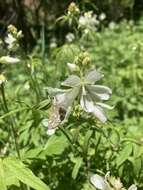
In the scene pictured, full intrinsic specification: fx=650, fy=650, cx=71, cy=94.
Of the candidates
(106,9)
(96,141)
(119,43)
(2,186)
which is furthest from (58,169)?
(106,9)

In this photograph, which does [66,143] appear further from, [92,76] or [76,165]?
[92,76]

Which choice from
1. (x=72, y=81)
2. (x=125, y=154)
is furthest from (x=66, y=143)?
(x=72, y=81)

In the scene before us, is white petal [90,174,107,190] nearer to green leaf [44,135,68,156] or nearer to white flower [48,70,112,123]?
white flower [48,70,112,123]

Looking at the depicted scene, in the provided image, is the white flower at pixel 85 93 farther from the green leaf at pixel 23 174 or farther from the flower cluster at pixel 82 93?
the green leaf at pixel 23 174

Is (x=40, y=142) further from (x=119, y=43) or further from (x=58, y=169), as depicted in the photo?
(x=119, y=43)

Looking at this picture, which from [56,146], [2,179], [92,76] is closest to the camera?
[2,179]

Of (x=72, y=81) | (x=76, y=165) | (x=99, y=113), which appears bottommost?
(x=76, y=165)
